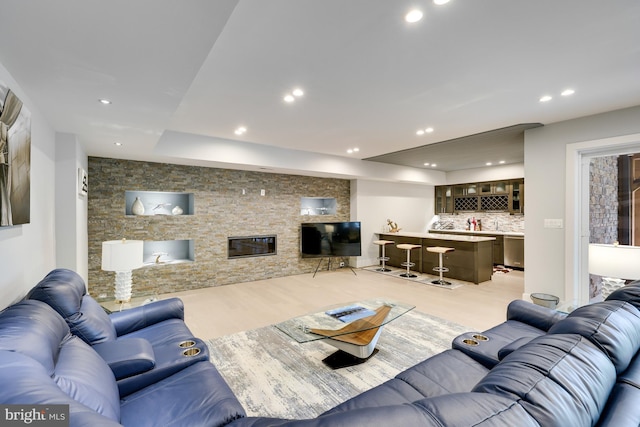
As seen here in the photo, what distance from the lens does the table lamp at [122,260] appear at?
9.17ft

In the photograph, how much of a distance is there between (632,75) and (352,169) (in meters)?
4.39

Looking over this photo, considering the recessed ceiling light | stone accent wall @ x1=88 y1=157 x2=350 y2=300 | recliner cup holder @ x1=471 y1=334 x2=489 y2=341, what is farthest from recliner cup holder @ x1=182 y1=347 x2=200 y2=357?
stone accent wall @ x1=88 y1=157 x2=350 y2=300

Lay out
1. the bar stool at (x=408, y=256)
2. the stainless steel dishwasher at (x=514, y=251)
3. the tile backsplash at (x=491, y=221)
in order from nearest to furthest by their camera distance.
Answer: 1. the bar stool at (x=408, y=256)
2. the stainless steel dishwasher at (x=514, y=251)
3. the tile backsplash at (x=491, y=221)

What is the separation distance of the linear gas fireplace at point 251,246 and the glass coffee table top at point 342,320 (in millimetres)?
3185

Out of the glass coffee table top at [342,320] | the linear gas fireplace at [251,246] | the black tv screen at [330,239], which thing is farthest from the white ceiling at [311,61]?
the black tv screen at [330,239]

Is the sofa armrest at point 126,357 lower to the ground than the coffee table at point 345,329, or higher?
higher

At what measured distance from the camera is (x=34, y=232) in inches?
89.7

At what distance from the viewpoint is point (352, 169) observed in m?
6.44

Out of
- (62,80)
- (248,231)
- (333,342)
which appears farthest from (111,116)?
(248,231)

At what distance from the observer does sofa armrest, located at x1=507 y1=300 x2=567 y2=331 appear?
7.37 ft

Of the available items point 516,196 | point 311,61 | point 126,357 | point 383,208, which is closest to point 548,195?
point 516,196

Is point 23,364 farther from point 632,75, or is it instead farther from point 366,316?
point 632,75

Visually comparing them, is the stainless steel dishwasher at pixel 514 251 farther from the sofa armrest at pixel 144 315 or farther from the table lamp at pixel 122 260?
the table lamp at pixel 122 260

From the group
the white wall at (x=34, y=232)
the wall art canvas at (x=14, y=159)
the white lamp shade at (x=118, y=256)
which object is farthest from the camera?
the white lamp shade at (x=118, y=256)
